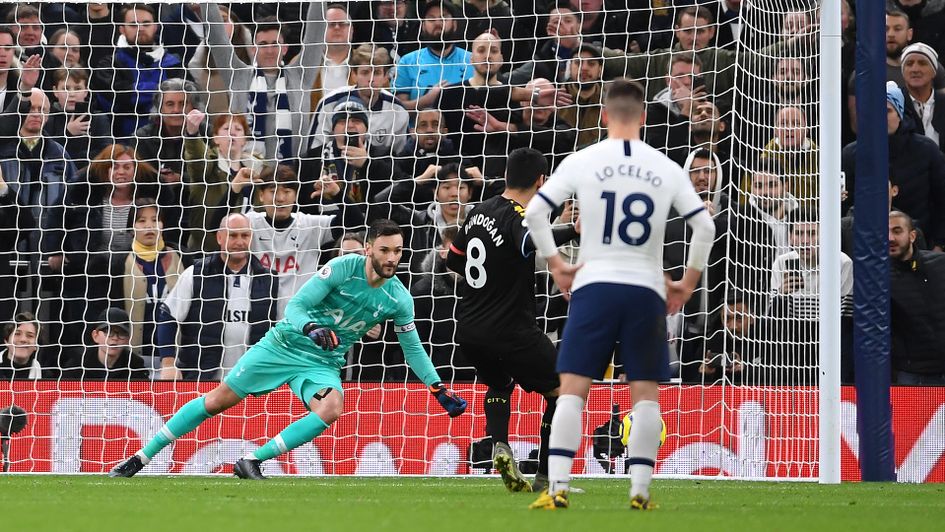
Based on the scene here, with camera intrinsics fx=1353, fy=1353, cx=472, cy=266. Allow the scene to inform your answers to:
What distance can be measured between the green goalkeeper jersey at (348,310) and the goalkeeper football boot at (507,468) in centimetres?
127

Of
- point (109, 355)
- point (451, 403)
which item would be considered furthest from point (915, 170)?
point (109, 355)

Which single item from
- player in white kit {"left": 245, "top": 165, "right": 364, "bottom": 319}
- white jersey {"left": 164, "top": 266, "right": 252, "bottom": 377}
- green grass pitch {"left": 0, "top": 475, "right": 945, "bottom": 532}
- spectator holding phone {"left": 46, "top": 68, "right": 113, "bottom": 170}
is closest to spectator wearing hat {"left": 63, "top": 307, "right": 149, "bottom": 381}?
white jersey {"left": 164, "top": 266, "right": 252, "bottom": 377}

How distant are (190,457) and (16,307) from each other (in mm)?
2481

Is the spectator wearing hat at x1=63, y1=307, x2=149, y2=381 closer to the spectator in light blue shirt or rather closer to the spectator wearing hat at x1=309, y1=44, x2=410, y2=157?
the spectator wearing hat at x1=309, y1=44, x2=410, y2=157

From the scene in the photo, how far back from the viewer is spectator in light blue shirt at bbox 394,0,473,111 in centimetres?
1255

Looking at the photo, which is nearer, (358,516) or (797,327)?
(358,516)

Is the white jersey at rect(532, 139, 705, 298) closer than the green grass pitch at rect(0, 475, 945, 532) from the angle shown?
No

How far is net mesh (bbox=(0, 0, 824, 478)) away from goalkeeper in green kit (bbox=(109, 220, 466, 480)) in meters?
1.54

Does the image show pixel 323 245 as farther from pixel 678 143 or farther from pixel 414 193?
pixel 678 143

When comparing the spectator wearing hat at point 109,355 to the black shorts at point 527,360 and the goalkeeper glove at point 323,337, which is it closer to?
the goalkeeper glove at point 323,337

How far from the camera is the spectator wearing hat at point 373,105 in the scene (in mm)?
12328

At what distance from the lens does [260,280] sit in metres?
11.7

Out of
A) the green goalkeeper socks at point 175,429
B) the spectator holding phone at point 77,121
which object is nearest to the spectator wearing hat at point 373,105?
the spectator holding phone at point 77,121

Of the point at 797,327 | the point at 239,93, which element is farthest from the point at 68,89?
the point at 797,327
